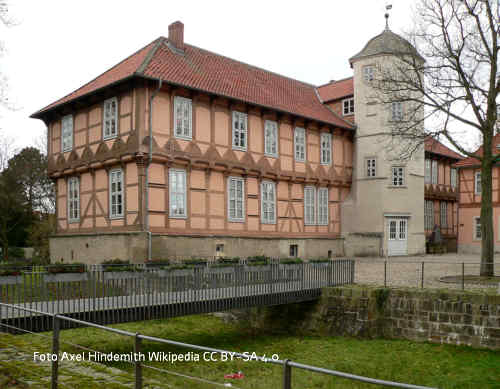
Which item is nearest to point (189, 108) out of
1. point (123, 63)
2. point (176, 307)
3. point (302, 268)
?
point (123, 63)

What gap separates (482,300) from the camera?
486 inches

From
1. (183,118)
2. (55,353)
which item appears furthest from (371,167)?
(55,353)

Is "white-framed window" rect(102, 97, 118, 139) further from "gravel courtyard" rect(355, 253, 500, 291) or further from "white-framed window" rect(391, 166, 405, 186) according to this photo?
"white-framed window" rect(391, 166, 405, 186)

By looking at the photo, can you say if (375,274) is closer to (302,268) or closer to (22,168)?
(302,268)

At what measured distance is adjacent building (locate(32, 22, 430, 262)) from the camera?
19.3 m

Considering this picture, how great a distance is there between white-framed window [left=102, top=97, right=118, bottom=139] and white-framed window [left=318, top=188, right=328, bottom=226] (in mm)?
11249

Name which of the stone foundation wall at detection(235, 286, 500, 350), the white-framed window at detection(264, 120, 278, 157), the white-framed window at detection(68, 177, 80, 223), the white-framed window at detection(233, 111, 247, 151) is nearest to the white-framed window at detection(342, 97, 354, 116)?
the white-framed window at detection(264, 120, 278, 157)

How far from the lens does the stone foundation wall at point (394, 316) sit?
1230 centimetres

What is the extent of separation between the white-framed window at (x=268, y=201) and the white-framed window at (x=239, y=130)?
2.21 m

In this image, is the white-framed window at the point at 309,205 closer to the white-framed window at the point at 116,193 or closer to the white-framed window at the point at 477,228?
the white-framed window at the point at 116,193

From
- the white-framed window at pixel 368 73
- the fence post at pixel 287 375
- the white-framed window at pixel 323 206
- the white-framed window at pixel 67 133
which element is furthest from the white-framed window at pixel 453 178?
the fence post at pixel 287 375

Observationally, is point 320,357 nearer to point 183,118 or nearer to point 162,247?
point 162,247

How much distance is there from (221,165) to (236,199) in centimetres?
176

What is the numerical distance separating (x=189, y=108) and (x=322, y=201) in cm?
951
